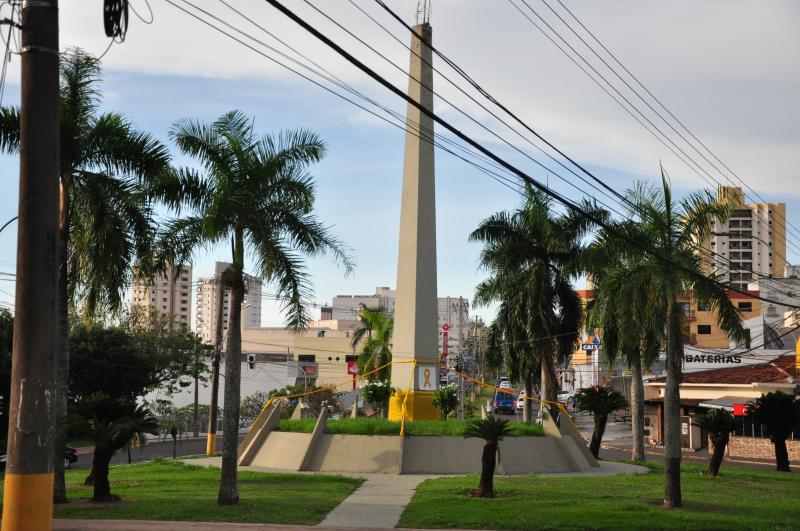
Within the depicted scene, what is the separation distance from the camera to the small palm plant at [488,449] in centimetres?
2086

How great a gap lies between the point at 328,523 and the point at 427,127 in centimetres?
1771

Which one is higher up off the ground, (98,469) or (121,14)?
(121,14)

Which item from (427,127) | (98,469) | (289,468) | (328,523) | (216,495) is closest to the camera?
(328,523)

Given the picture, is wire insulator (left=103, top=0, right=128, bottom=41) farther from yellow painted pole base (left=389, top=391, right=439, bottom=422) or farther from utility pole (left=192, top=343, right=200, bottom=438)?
utility pole (left=192, top=343, right=200, bottom=438)

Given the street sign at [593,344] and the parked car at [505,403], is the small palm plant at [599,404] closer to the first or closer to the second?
the street sign at [593,344]

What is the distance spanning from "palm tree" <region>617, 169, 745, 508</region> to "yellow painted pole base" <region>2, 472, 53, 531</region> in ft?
47.0

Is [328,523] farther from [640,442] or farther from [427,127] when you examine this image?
[640,442]

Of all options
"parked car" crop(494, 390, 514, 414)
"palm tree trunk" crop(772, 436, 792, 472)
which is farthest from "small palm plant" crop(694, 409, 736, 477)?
"parked car" crop(494, 390, 514, 414)

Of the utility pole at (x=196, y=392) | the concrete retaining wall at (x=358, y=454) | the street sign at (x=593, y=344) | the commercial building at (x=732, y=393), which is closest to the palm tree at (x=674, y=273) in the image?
the concrete retaining wall at (x=358, y=454)

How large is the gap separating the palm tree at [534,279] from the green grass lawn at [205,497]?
14234mm

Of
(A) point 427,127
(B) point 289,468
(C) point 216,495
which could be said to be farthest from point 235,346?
(A) point 427,127

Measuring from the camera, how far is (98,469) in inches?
785

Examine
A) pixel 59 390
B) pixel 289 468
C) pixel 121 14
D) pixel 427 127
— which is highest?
pixel 427 127

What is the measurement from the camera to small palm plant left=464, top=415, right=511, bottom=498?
68.4 feet
